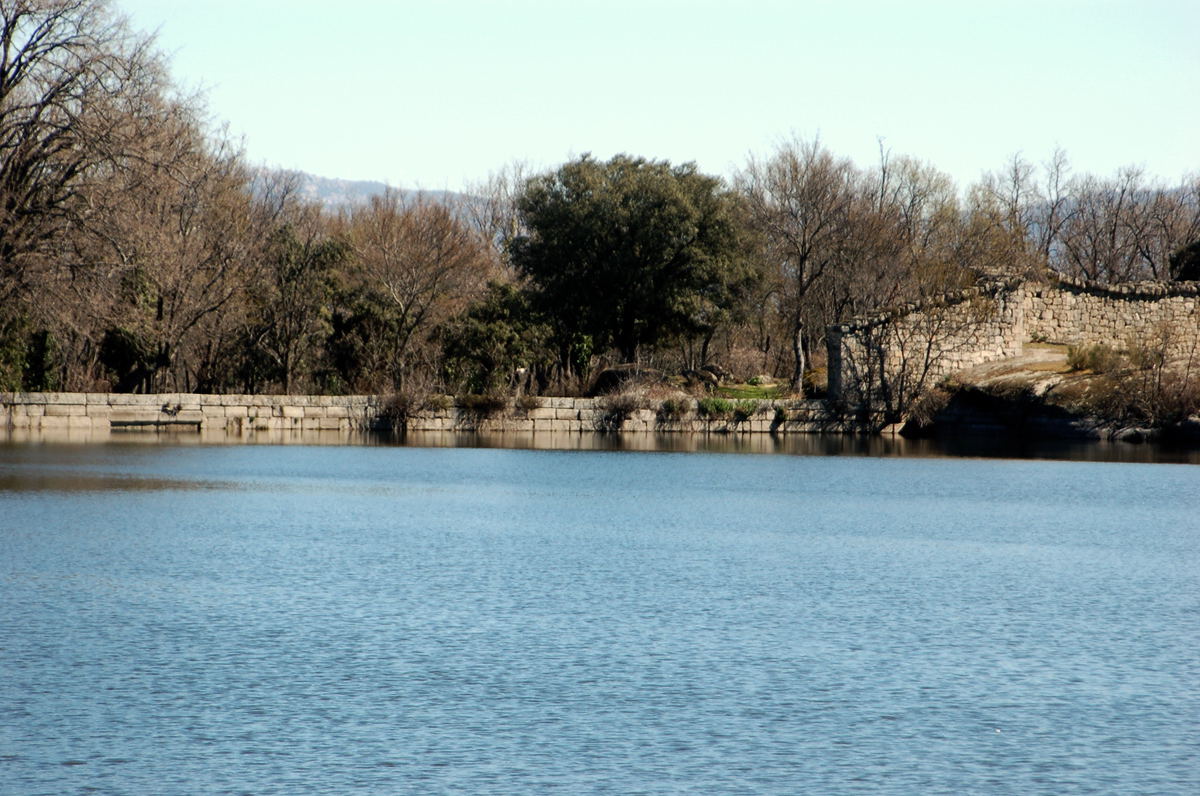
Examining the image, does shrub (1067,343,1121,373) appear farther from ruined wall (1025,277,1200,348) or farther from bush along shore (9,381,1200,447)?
ruined wall (1025,277,1200,348)

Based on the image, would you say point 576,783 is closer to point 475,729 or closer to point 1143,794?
point 475,729

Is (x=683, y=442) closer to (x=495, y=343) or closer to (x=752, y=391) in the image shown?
(x=752, y=391)

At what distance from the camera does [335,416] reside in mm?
38438

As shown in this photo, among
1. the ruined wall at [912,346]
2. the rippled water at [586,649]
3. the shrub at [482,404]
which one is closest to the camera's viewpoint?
the rippled water at [586,649]

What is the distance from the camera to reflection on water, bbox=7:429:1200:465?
31.5 meters

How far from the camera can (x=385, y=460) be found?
86.9 feet

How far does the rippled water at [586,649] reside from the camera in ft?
20.9

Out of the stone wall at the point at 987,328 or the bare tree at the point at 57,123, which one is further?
the stone wall at the point at 987,328

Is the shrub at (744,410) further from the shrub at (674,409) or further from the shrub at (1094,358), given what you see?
the shrub at (1094,358)

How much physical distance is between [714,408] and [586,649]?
106 ft

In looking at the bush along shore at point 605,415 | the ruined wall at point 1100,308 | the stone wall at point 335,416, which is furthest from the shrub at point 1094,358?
the stone wall at point 335,416

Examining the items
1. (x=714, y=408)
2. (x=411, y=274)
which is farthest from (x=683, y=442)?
(x=411, y=274)

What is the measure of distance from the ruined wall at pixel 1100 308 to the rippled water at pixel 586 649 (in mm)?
27506

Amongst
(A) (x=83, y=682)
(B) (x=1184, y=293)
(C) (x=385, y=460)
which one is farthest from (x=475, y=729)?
(B) (x=1184, y=293)
